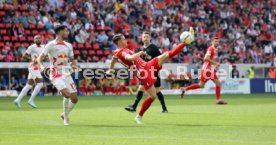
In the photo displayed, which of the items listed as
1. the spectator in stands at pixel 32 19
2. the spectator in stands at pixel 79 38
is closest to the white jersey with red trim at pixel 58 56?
the spectator in stands at pixel 32 19

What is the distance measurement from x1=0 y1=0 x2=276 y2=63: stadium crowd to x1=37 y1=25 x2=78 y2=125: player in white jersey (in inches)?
818

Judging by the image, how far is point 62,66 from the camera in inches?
651

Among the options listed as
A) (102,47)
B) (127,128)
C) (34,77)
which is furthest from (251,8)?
(127,128)

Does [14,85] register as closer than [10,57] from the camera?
No

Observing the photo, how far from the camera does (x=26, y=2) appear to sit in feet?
133

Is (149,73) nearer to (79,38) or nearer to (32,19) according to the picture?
(32,19)

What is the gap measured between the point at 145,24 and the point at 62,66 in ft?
A: 93.7

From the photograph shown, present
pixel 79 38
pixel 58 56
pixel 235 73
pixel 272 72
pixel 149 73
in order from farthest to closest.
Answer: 1. pixel 272 72
2. pixel 235 73
3. pixel 79 38
4. pixel 58 56
5. pixel 149 73

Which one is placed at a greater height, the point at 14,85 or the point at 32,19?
the point at 32,19

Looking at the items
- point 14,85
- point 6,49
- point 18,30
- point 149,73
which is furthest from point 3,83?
point 149,73

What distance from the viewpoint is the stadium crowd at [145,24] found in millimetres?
39125

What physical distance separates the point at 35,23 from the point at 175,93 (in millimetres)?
9721

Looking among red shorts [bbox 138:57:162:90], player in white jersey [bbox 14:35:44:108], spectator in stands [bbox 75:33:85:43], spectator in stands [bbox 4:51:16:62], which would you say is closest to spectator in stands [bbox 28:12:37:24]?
spectator in stands [bbox 75:33:85:43]

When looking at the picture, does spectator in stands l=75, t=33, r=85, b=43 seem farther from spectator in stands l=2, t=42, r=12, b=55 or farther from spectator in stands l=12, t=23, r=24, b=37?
spectator in stands l=2, t=42, r=12, b=55
